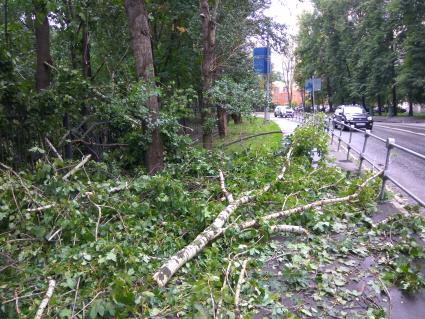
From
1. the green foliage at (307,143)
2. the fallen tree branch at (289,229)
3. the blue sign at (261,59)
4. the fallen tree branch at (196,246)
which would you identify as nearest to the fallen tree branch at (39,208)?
the fallen tree branch at (196,246)

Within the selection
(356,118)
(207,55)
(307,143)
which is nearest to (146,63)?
(307,143)

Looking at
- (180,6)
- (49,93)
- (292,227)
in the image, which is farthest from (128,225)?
(180,6)

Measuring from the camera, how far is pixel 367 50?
138 feet

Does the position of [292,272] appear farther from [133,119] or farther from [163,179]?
[133,119]

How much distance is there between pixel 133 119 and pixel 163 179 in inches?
117

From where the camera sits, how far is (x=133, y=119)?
894 centimetres

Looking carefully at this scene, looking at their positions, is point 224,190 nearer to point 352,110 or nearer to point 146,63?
point 146,63

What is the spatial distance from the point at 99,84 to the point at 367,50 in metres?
39.3

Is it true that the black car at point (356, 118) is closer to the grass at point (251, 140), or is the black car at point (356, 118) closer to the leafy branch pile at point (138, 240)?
the grass at point (251, 140)

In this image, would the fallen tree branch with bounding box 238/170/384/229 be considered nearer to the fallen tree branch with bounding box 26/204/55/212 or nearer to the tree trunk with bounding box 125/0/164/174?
the fallen tree branch with bounding box 26/204/55/212

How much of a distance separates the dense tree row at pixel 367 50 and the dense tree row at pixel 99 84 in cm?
2371

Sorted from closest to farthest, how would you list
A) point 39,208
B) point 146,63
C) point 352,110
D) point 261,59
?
point 39,208 → point 146,63 → point 261,59 → point 352,110

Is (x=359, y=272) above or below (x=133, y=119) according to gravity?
below

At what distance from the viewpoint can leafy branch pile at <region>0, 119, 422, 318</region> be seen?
3568 millimetres
